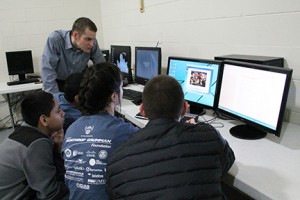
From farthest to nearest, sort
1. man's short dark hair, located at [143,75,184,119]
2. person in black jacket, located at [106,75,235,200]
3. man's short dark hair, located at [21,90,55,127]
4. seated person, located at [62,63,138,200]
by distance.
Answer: man's short dark hair, located at [21,90,55,127]
seated person, located at [62,63,138,200]
man's short dark hair, located at [143,75,184,119]
person in black jacket, located at [106,75,235,200]

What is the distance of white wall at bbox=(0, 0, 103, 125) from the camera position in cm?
387

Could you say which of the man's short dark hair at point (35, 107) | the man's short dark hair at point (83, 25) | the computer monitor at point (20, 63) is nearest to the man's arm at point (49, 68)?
the man's short dark hair at point (83, 25)

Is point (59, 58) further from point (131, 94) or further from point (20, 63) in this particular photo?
point (20, 63)

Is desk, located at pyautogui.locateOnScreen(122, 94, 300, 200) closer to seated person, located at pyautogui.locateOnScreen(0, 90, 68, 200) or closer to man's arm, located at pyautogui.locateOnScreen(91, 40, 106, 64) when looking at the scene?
seated person, located at pyautogui.locateOnScreen(0, 90, 68, 200)

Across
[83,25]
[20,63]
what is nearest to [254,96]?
[83,25]

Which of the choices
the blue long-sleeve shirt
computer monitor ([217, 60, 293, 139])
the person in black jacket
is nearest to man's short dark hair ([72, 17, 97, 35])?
the blue long-sleeve shirt

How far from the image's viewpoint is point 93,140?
3.73 ft

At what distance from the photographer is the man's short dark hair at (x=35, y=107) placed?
1.46 meters

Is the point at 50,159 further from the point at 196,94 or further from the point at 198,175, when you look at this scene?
the point at 196,94

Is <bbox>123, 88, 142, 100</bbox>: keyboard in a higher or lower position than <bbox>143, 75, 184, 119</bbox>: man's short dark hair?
lower

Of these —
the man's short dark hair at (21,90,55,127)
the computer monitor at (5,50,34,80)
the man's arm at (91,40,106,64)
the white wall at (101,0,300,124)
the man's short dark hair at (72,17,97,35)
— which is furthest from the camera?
the computer monitor at (5,50,34,80)

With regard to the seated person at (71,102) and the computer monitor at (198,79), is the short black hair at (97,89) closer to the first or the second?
the seated person at (71,102)

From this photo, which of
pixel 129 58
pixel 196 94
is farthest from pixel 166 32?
pixel 196 94

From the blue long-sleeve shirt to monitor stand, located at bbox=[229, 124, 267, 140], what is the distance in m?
1.70
